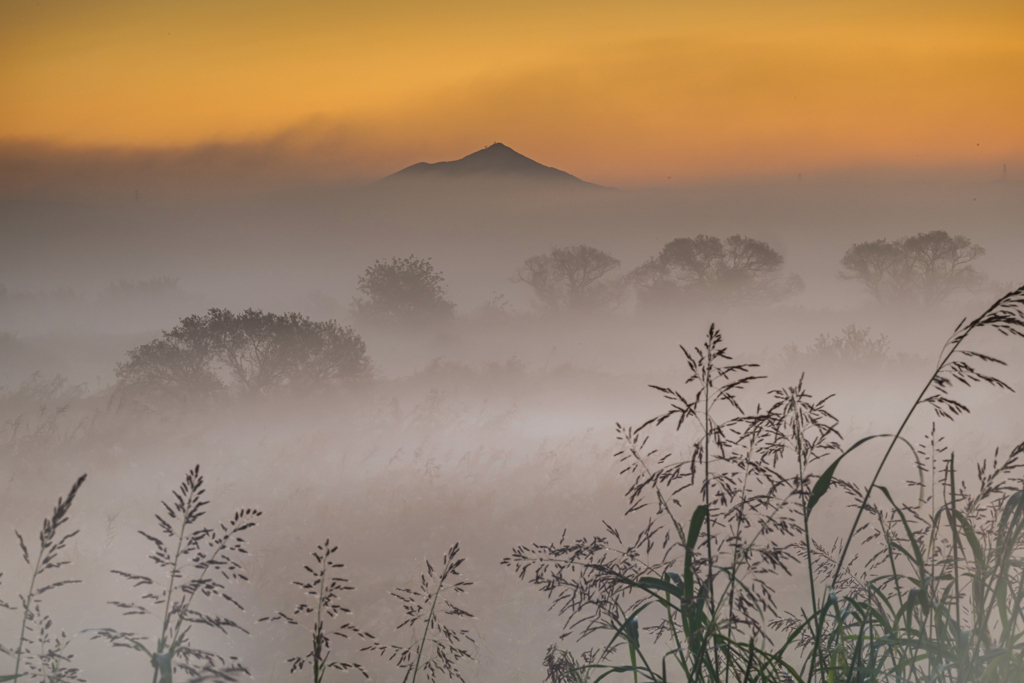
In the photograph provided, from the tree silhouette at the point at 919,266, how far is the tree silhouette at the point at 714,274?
728 mm

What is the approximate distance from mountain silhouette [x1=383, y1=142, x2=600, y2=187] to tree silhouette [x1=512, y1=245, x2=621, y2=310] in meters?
0.77

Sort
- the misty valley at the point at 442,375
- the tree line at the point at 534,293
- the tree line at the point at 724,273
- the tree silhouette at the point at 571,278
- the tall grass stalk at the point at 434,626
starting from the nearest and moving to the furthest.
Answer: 1. the tall grass stalk at the point at 434,626
2. the misty valley at the point at 442,375
3. the tree line at the point at 534,293
4. the tree silhouette at the point at 571,278
5. the tree line at the point at 724,273

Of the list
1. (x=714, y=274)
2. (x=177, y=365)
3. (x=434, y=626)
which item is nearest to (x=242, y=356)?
(x=177, y=365)

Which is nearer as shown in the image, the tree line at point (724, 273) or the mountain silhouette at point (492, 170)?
the mountain silhouette at point (492, 170)

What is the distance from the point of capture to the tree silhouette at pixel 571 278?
6.99m

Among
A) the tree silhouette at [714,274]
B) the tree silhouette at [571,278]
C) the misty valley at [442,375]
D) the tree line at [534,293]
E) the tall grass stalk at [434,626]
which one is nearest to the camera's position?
the tall grass stalk at [434,626]

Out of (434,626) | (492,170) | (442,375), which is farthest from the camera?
(492,170)

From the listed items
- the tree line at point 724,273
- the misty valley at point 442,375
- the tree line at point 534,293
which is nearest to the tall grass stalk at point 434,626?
the misty valley at point 442,375

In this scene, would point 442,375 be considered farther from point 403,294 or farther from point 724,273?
point 724,273

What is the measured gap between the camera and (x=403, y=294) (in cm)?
660

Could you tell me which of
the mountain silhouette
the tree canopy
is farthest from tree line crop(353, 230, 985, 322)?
the tree canopy

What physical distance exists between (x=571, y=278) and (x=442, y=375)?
1.76 metres

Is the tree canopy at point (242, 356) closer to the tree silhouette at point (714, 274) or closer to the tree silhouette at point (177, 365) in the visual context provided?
the tree silhouette at point (177, 365)

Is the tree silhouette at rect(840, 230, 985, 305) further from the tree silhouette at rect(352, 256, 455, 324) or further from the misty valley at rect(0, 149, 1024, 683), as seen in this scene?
the tree silhouette at rect(352, 256, 455, 324)
